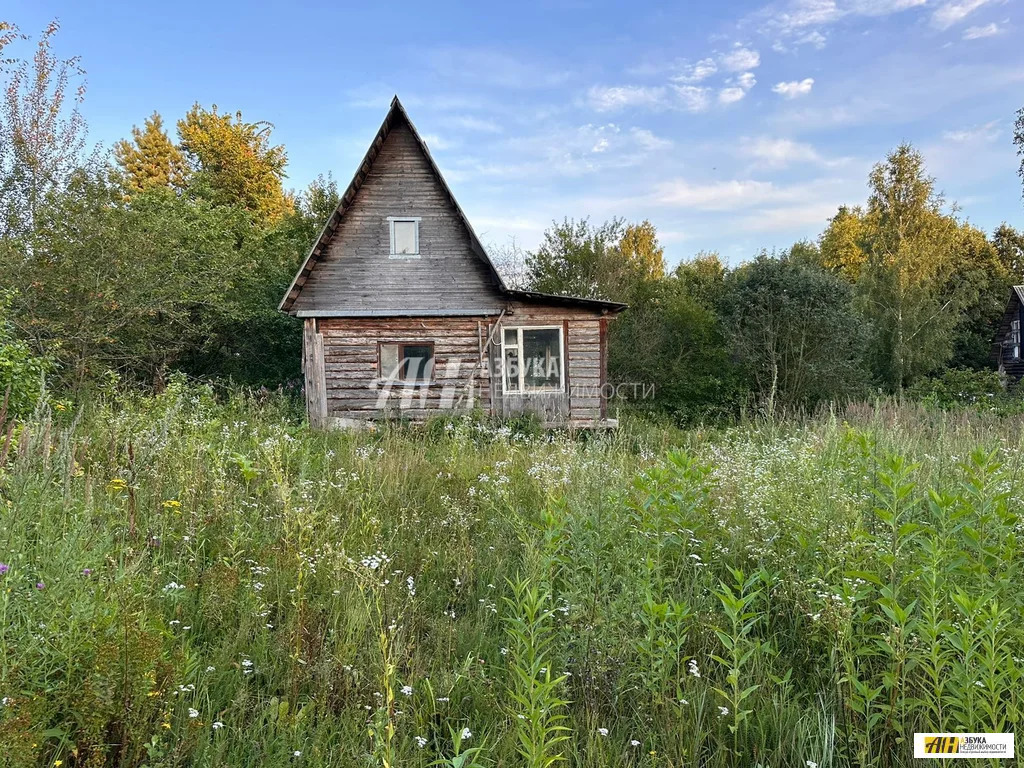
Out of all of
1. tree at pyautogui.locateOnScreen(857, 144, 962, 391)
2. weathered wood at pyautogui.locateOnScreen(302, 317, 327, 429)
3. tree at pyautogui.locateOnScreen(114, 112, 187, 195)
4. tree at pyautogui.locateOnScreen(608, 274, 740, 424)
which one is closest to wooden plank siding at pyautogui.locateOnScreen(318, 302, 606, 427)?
weathered wood at pyautogui.locateOnScreen(302, 317, 327, 429)

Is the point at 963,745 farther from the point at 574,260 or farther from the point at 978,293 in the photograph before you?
the point at 978,293

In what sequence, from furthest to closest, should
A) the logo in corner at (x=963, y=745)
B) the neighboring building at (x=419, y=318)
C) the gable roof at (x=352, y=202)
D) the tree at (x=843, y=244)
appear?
the tree at (x=843, y=244)
the neighboring building at (x=419, y=318)
the gable roof at (x=352, y=202)
the logo in corner at (x=963, y=745)

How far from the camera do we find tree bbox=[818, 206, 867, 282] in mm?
32406

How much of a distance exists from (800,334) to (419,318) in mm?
13245

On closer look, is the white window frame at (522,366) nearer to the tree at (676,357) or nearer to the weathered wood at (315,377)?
the weathered wood at (315,377)

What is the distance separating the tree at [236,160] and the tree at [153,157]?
89 cm

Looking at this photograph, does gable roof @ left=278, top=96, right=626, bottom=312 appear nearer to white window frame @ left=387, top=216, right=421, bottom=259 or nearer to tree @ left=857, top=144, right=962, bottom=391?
white window frame @ left=387, top=216, right=421, bottom=259

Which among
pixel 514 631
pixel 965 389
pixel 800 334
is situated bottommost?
pixel 965 389

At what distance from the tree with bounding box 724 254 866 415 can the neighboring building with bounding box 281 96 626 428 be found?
799 centimetres

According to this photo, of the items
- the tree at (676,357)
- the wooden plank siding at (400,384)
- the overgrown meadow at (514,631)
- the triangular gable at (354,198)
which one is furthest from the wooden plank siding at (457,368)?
the overgrown meadow at (514,631)

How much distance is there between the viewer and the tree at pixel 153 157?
96.3 ft

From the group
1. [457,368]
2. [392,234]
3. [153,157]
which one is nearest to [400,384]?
[457,368]

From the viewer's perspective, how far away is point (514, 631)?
2.23 m

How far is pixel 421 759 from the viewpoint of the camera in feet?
6.84
